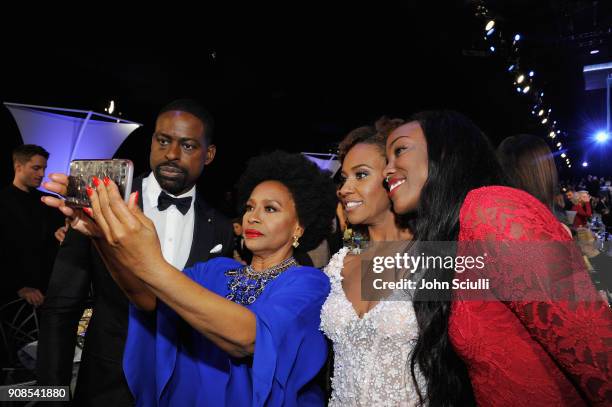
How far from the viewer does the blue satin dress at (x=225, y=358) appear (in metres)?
1.44

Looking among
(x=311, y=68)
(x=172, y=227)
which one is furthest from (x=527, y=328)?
(x=311, y=68)

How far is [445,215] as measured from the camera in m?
1.33

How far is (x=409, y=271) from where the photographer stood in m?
1.67

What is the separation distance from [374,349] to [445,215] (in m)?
0.66

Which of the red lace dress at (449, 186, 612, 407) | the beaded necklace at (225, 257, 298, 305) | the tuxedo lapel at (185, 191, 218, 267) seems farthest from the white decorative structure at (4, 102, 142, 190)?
the red lace dress at (449, 186, 612, 407)

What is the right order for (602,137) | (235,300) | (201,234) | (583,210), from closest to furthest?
(235,300), (201,234), (583,210), (602,137)

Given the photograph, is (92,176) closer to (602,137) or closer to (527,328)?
(527,328)

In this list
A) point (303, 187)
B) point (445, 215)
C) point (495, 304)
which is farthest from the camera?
point (303, 187)

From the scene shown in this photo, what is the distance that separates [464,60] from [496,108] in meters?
4.28

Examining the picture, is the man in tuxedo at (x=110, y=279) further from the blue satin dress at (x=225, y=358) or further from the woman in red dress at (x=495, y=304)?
the woman in red dress at (x=495, y=304)

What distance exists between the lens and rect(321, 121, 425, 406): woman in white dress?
156 centimetres

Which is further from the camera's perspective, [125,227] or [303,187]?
[303,187]

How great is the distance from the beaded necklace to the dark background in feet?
12.8

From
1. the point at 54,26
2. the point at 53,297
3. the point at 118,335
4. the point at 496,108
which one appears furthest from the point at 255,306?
the point at 496,108
